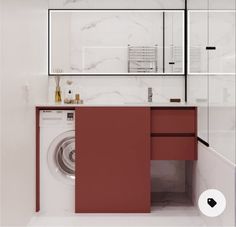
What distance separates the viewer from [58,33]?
16.0ft

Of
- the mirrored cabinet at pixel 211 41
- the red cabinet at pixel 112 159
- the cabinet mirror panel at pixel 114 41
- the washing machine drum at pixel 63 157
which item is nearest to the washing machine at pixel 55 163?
the washing machine drum at pixel 63 157

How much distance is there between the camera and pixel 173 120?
13.7ft

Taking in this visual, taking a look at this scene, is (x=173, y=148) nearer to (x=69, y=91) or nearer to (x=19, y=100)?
(x=69, y=91)

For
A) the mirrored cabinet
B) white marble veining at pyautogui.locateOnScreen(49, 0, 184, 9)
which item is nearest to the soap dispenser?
white marble veining at pyautogui.locateOnScreen(49, 0, 184, 9)

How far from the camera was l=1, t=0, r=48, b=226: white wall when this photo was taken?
299 cm

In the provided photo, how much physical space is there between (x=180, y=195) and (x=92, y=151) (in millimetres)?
1244

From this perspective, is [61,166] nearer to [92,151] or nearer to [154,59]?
[92,151]

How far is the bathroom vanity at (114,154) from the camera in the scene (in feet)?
13.5

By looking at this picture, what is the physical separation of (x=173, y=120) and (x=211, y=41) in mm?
1070

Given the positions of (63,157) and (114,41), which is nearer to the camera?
(63,157)

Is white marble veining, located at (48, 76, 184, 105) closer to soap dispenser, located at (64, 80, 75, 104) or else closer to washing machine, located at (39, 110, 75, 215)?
soap dispenser, located at (64, 80, 75, 104)

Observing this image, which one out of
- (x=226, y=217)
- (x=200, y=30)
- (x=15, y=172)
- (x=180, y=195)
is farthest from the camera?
(x=180, y=195)

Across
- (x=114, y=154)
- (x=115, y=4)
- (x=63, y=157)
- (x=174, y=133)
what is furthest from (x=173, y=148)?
(x=115, y=4)

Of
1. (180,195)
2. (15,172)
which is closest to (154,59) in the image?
(180,195)
